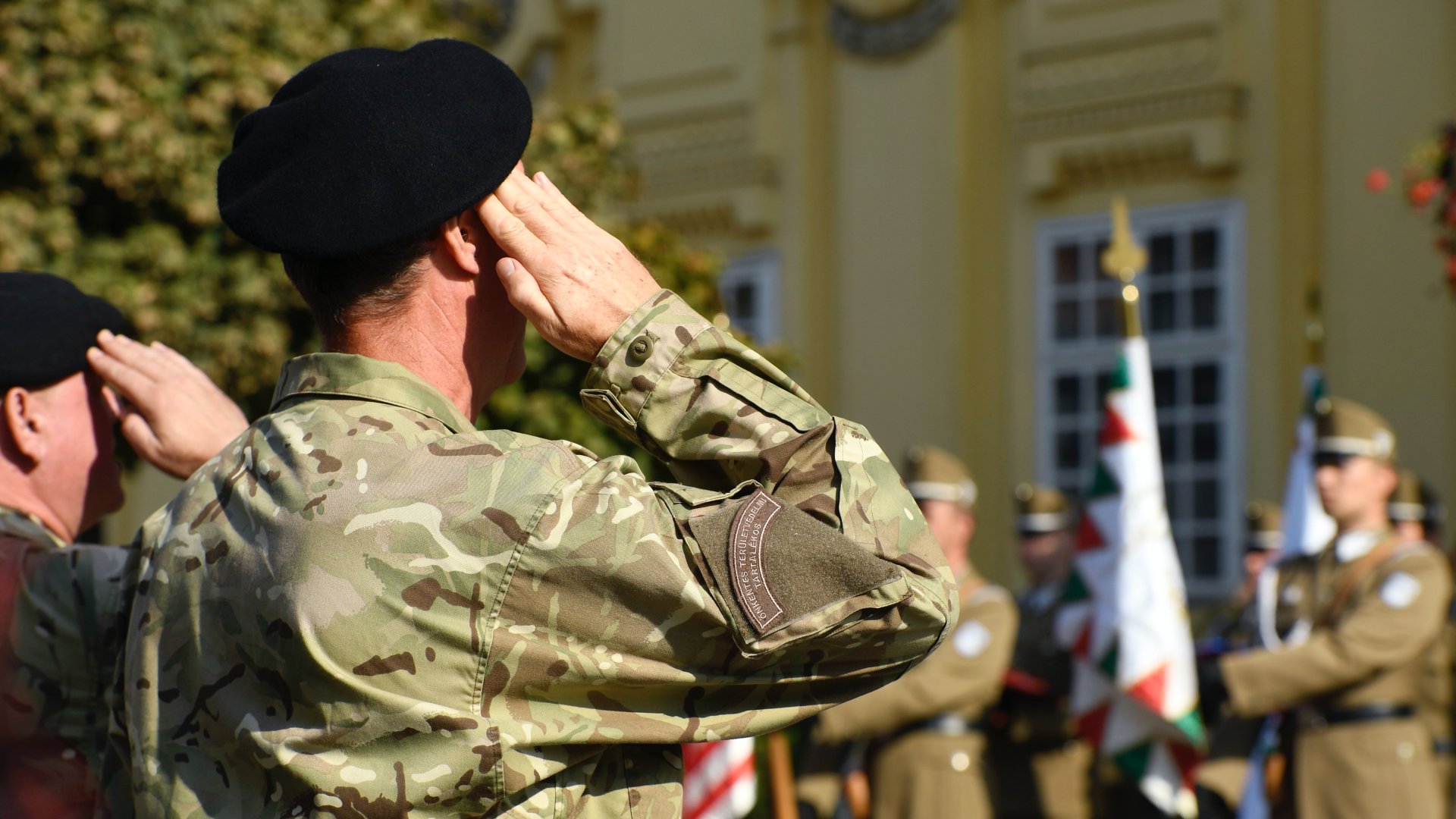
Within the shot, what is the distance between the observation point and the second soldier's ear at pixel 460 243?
1657 millimetres

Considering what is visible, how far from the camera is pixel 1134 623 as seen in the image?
233 inches

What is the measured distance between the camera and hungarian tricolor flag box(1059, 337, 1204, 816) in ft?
19.0

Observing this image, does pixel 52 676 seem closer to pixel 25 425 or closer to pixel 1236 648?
pixel 25 425

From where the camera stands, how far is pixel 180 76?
239 inches

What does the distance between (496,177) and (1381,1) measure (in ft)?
28.0

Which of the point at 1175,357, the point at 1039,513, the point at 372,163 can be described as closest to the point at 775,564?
the point at 372,163

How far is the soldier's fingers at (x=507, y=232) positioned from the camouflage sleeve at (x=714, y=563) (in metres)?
0.12

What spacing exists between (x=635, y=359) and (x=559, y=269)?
0.39 feet

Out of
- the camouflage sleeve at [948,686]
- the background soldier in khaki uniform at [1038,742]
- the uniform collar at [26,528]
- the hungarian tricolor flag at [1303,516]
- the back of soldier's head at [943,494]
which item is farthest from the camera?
the hungarian tricolor flag at [1303,516]

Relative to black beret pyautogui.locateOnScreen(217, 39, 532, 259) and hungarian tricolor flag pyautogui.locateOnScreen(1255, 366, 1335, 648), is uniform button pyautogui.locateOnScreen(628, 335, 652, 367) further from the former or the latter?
hungarian tricolor flag pyautogui.locateOnScreen(1255, 366, 1335, 648)

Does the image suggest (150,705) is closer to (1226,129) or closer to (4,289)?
(4,289)

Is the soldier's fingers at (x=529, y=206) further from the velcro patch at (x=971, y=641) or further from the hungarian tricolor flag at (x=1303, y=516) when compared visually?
the hungarian tricolor flag at (x=1303, y=516)

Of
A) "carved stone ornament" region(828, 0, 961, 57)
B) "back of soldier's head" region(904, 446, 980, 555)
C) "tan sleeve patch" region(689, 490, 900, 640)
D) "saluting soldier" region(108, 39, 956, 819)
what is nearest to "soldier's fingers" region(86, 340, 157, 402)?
"saluting soldier" region(108, 39, 956, 819)

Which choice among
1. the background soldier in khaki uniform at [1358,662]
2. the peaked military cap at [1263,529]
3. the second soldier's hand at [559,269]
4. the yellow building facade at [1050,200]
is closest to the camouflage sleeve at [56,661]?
the second soldier's hand at [559,269]
